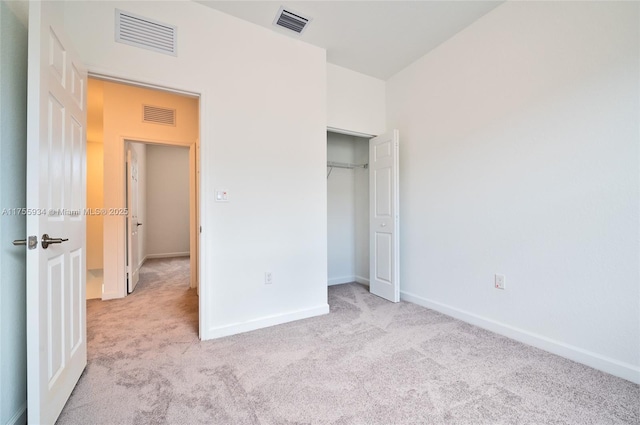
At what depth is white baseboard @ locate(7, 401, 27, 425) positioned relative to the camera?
1268 mm

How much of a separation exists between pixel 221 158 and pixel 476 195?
2.43 meters

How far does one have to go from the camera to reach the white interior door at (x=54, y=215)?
1.17 meters

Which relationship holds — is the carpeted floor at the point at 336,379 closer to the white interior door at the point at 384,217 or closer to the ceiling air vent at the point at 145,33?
the white interior door at the point at 384,217

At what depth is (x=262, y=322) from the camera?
8.40ft

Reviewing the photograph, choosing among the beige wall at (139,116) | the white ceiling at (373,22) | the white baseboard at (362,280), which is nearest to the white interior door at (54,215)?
the white ceiling at (373,22)

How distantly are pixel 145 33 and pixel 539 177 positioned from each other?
3337mm

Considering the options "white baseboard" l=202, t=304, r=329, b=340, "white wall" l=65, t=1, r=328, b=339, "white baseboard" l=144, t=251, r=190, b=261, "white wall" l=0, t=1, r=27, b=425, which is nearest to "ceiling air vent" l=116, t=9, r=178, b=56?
"white wall" l=65, t=1, r=328, b=339

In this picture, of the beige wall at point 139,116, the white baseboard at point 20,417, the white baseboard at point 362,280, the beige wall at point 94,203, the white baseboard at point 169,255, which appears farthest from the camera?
the white baseboard at point 169,255

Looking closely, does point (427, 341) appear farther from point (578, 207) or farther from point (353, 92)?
point (353, 92)

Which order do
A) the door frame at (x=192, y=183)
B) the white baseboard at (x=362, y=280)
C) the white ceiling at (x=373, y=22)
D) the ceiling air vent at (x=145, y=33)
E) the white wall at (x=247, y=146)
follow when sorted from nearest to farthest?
the ceiling air vent at (x=145, y=33) → the white wall at (x=247, y=146) → the white ceiling at (x=373, y=22) → the door frame at (x=192, y=183) → the white baseboard at (x=362, y=280)

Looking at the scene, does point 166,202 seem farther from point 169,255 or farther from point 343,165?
point 343,165

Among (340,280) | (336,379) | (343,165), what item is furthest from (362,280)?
(336,379)

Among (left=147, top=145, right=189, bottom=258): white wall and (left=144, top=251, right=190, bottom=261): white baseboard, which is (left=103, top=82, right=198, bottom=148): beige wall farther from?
(left=144, top=251, right=190, bottom=261): white baseboard

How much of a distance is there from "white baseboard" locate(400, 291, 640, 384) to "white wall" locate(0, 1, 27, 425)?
3.23 m
